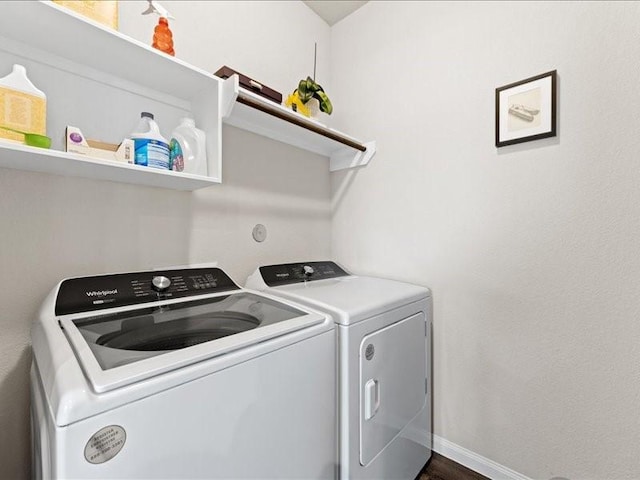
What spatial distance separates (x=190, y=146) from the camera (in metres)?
1.35

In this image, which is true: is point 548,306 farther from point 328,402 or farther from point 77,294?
point 77,294

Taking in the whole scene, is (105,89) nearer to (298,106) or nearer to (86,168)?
(86,168)

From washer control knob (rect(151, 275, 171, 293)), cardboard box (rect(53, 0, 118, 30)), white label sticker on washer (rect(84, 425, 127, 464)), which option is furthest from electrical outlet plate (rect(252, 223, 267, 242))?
white label sticker on washer (rect(84, 425, 127, 464))

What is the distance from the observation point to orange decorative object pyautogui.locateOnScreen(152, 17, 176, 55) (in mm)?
1229

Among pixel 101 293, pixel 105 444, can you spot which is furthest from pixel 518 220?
pixel 101 293

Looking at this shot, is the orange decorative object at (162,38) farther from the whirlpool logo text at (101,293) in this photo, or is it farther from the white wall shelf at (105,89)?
the whirlpool logo text at (101,293)

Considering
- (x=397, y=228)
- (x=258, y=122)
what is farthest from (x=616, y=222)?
(x=258, y=122)

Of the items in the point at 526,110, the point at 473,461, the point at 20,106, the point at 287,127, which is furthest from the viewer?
the point at 287,127

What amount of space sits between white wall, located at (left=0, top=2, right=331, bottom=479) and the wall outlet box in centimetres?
17

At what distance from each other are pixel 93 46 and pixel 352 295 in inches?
55.9

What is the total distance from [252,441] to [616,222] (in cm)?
164

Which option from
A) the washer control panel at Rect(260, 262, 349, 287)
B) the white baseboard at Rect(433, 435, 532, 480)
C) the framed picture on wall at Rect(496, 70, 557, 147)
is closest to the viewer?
the framed picture on wall at Rect(496, 70, 557, 147)

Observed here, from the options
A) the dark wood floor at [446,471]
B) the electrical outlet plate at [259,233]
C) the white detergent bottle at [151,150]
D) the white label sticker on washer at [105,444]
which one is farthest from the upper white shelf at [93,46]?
the dark wood floor at [446,471]

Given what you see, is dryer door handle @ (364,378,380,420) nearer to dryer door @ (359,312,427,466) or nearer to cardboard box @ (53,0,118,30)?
dryer door @ (359,312,427,466)
